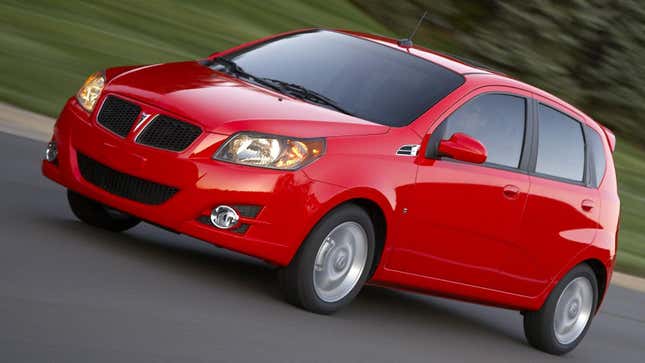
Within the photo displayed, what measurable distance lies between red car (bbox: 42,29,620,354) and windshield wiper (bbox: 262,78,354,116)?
0.08 ft

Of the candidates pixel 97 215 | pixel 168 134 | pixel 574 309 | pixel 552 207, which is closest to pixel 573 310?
pixel 574 309

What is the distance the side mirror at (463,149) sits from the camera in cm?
761

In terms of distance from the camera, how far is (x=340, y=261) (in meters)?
7.23

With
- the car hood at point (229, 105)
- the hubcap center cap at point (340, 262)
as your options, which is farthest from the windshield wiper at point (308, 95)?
the hubcap center cap at point (340, 262)

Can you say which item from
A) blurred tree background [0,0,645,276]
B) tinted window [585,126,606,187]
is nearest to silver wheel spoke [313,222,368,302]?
tinted window [585,126,606,187]

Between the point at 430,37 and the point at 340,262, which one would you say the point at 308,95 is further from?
the point at 430,37

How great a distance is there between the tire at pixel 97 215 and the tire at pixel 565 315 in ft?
9.21

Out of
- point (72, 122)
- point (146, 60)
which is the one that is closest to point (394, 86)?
point (72, 122)

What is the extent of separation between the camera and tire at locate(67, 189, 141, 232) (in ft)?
26.5

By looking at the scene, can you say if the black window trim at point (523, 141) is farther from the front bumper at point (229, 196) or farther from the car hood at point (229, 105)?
the front bumper at point (229, 196)

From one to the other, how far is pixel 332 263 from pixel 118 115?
1.45 meters

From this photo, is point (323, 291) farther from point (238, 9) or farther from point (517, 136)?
point (238, 9)

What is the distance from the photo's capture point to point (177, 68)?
798 cm

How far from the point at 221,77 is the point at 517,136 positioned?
77.5 inches
